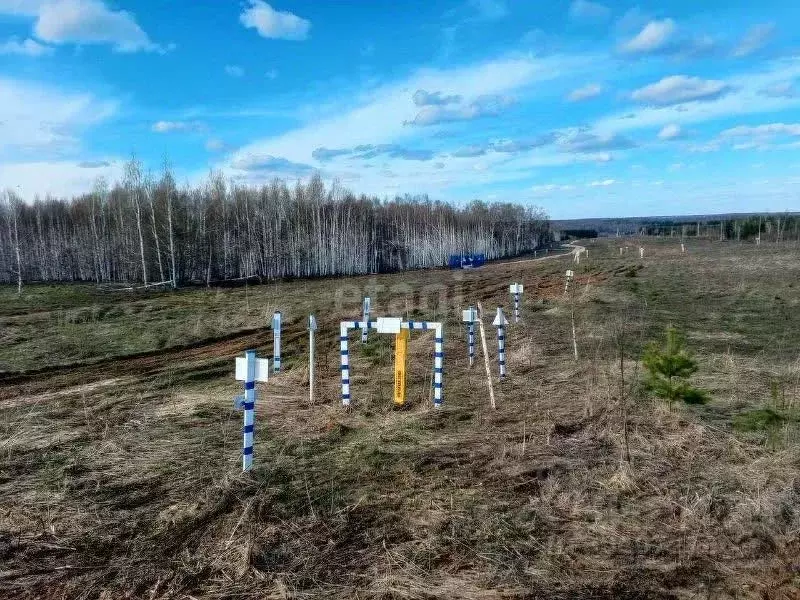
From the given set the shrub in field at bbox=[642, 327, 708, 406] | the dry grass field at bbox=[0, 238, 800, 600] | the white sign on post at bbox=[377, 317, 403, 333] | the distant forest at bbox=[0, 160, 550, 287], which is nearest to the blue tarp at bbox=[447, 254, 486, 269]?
the distant forest at bbox=[0, 160, 550, 287]

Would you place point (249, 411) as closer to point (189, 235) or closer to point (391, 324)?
point (391, 324)

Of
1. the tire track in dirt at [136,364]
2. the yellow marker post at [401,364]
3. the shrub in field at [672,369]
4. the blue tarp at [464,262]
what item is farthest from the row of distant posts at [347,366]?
the blue tarp at [464,262]

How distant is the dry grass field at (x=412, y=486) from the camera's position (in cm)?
420

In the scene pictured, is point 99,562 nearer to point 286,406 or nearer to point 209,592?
point 209,592

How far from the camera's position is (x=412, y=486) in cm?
577

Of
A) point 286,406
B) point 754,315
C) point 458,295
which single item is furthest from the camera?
point 458,295

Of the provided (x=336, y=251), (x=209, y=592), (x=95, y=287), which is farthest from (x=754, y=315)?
(x=336, y=251)

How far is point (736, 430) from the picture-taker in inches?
273

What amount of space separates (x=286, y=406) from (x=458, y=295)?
20.0 m

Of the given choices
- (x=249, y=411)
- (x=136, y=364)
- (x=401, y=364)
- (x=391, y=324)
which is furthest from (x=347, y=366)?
(x=136, y=364)

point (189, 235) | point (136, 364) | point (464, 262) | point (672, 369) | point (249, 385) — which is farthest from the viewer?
point (464, 262)

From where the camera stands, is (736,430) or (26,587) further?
(736,430)

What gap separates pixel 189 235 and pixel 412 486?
159ft

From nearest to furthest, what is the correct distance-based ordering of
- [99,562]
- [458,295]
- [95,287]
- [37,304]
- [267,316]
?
[99,562] < [267,316] < [458,295] < [37,304] < [95,287]
